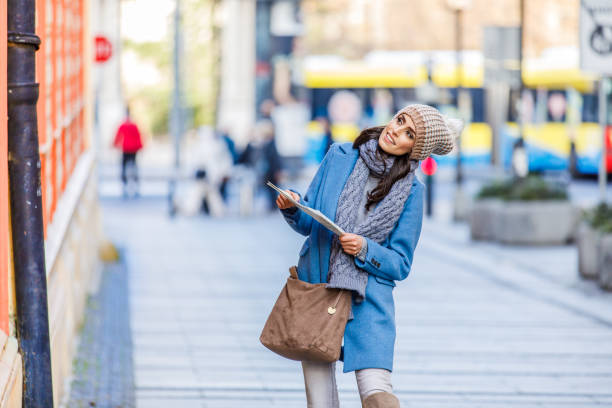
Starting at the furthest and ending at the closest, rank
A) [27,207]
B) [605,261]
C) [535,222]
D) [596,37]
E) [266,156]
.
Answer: [266,156], [535,222], [596,37], [605,261], [27,207]

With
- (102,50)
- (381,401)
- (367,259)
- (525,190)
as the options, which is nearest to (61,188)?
(367,259)

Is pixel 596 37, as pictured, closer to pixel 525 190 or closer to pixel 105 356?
pixel 525 190

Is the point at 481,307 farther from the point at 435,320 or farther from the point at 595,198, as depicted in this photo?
the point at 595,198

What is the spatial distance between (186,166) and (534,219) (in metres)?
20.6

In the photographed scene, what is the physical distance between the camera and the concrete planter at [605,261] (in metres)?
10.6

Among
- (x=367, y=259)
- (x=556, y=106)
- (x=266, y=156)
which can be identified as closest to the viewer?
(x=367, y=259)

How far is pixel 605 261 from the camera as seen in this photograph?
1071cm

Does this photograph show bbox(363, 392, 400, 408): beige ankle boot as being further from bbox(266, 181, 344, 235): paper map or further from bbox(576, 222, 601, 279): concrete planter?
bbox(576, 222, 601, 279): concrete planter

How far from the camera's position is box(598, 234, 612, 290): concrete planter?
1059cm

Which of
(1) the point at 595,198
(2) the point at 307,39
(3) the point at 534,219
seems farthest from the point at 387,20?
(3) the point at 534,219

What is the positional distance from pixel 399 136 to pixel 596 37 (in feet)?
23.7

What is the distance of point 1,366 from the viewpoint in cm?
448

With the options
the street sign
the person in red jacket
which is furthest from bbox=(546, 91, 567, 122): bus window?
the street sign

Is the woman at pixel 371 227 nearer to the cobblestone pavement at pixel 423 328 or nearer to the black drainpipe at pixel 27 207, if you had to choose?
the black drainpipe at pixel 27 207
